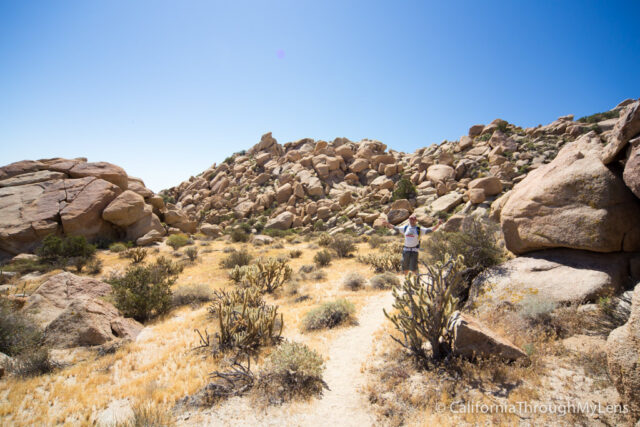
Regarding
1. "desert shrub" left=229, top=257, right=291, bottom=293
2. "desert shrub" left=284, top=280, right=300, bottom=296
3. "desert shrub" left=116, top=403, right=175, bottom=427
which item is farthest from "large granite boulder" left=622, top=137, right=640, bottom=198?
"desert shrub" left=229, top=257, right=291, bottom=293

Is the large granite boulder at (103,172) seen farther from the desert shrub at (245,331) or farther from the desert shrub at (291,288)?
the desert shrub at (245,331)

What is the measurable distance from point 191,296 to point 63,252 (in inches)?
378

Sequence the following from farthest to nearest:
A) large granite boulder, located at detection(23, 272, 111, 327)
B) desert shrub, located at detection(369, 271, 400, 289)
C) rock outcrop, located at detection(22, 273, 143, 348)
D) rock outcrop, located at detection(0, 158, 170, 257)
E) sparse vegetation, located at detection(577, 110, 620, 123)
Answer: sparse vegetation, located at detection(577, 110, 620, 123)
rock outcrop, located at detection(0, 158, 170, 257)
desert shrub, located at detection(369, 271, 400, 289)
large granite boulder, located at detection(23, 272, 111, 327)
rock outcrop, located at detection(22, 273, 143, 348)

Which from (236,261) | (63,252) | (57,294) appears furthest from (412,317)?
A: (63,252)

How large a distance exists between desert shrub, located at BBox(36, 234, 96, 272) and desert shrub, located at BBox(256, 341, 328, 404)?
12.9 m

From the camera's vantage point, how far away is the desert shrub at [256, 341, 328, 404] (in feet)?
12.3

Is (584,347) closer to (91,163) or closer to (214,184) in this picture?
(91,163)

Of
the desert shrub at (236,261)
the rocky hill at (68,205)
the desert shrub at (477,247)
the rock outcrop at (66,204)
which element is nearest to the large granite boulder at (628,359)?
the desert shrub at (477,247)

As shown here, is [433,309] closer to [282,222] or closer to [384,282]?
[384,282]

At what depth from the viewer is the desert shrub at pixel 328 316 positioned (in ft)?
20.4

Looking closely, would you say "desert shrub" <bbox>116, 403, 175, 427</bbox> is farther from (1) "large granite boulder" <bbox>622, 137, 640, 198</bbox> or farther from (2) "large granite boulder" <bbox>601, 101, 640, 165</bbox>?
(2) "large granite boulder" <bbox>601, 101, 640, 165</bbox>

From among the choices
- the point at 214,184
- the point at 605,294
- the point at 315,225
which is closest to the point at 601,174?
the point at 605,294

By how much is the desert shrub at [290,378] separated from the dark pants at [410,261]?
183 inches

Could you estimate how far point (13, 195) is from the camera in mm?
15492
